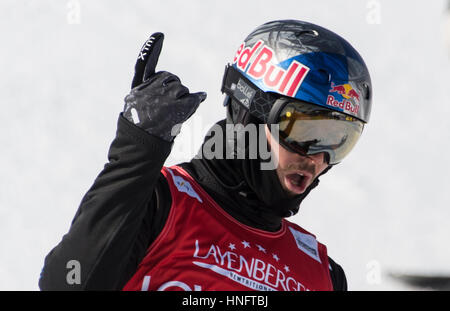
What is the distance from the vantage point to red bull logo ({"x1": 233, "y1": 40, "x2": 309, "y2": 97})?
4.08 m

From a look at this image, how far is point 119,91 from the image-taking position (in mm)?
8172

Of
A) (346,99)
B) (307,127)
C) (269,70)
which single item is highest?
(269,70)

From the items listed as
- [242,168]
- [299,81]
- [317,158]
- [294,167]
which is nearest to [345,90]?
[299,81]

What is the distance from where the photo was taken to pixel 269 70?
13.7 feet

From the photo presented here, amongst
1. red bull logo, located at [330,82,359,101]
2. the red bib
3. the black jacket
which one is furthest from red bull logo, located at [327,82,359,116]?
the black jacket

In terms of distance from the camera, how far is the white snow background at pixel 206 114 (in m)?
7.29

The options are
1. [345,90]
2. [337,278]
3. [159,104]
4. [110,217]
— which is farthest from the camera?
[337,278]

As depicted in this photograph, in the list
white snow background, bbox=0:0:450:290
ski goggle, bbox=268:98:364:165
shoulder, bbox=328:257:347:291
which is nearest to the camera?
ski goggle, bbox=268:98:364:165

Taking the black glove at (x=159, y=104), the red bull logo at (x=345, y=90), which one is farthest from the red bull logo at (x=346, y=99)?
the black glove at (x=159, y=104)

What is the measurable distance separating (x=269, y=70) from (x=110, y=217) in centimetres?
142

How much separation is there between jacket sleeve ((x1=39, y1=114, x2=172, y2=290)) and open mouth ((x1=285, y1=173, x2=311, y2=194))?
1.02 metres

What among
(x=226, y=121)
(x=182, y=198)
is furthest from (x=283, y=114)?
(x=182, y=198)

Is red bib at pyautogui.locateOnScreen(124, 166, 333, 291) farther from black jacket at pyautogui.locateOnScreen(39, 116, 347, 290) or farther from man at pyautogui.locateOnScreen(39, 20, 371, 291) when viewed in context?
black jacket at pyautogui.locateOnScreen(39, 116, 347, 290)

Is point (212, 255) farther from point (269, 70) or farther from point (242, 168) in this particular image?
point (269, 70)
